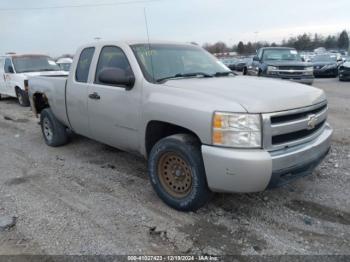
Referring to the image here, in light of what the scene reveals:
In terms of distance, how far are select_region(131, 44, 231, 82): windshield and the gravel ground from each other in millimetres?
1490

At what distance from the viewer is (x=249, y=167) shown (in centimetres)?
291

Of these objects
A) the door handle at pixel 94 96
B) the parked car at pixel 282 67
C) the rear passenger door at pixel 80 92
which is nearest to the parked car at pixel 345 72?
the parked car at pixel 282 67

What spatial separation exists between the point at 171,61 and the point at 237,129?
1677 millimetres

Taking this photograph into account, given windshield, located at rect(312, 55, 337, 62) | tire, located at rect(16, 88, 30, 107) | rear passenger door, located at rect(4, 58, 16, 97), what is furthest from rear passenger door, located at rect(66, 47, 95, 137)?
windshield, located at rect(312, 55, 337, 62)

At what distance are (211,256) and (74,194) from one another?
6.73 ft

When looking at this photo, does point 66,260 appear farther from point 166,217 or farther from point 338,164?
point 338,164

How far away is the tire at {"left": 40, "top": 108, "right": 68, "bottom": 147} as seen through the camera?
5988 millimetres

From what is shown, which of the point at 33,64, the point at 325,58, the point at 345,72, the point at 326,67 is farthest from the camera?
the point at 325,58

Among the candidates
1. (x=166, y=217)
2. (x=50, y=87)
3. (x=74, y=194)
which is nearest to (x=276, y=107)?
(x=166, y=217)

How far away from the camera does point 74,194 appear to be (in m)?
4.11

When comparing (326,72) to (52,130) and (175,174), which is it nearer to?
(52,130)

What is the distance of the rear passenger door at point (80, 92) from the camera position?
15.6ft

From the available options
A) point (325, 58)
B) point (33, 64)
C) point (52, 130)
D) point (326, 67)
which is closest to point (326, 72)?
point (326, 67)

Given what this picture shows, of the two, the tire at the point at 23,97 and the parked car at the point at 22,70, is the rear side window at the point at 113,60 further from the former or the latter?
the tire at the point at 23,97
